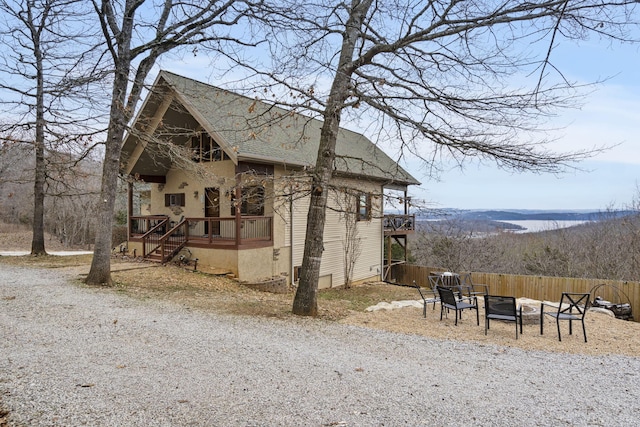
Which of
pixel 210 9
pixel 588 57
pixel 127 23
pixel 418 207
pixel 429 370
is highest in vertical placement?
pixel 210 9

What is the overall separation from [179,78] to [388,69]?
29.6ft

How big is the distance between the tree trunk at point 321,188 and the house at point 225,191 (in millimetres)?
2640

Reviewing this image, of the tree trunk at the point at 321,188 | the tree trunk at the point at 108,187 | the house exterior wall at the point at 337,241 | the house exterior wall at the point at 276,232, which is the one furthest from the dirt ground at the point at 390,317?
the house exterior wall at the point at 337,241

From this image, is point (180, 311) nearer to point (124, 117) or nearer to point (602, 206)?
point (124, 117)

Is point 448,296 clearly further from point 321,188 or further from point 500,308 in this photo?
point 321,188

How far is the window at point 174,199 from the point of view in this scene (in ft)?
52.8

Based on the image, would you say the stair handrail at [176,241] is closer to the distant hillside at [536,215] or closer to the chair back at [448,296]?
the distant hillside at [536,215]

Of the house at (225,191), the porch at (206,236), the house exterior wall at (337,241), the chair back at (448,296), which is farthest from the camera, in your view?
the house exterior wall at (337,241)

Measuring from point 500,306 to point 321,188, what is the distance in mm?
4264

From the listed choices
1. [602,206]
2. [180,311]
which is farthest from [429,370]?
[602,206]

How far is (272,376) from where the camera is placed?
4531 mm

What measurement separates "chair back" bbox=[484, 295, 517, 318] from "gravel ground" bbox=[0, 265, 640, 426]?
136 cm

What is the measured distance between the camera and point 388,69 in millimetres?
7941

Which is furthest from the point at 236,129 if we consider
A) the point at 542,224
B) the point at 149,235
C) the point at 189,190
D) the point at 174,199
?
the point at 542,224
